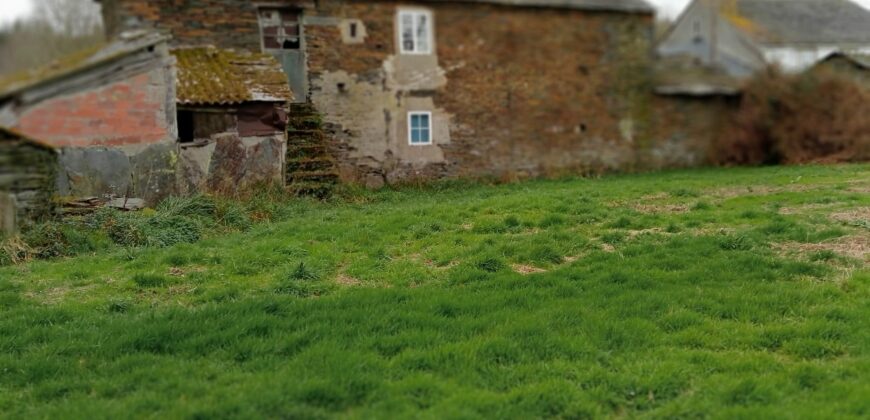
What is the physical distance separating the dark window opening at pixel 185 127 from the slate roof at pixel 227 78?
1.67 ft

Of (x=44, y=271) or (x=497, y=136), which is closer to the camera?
(x=44, y=271)

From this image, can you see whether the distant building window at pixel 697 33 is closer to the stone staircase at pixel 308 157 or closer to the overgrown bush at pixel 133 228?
the stone staircase at pixel 308 157

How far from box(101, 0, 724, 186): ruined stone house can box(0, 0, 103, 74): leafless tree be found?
14.1m

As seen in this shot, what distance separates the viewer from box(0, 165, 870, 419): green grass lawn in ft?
15.0

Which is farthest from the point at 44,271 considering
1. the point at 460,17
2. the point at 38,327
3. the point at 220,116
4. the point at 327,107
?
the point at 460,17

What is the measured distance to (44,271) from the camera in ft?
27.1

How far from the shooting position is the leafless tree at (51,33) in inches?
1141

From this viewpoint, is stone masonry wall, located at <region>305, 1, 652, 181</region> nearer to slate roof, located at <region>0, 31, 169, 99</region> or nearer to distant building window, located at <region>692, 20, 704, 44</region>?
slate roof, located at <region>0, 31, 169, 99</region>

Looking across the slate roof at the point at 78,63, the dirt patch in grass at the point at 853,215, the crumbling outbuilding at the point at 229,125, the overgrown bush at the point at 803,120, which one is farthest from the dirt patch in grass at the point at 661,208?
the overgrown bush at the point at 803,120

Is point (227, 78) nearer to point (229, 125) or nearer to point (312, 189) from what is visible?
point (229, 125)

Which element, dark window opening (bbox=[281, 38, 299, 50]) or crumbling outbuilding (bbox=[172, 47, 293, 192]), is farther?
dark window opening (bbox=[281, 38, 299, 50])

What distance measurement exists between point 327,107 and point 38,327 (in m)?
11.9

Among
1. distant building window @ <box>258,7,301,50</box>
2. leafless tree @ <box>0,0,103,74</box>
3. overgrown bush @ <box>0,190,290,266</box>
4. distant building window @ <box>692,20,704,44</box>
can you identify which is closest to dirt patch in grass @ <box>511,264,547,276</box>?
overgrown bush @ <box>0,190,290,266</box>

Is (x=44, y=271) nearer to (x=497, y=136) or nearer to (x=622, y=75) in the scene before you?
(x=497, y=136)
